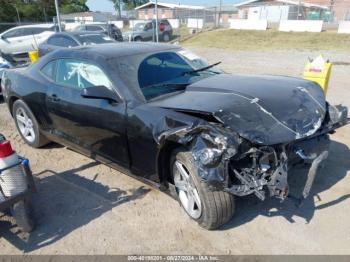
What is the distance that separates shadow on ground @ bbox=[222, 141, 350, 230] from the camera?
10.7 ft

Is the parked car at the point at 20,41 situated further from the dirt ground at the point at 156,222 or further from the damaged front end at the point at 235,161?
the damaged front end at the point at 235,161

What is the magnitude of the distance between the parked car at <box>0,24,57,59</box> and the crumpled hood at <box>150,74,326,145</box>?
14672 millimetres

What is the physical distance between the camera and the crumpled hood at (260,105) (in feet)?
9.09

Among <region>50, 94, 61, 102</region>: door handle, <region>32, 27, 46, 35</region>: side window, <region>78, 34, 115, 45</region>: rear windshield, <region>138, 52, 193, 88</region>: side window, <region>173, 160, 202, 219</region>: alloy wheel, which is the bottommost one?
<region>173, 160, 202, 219</region>: alloy wheel

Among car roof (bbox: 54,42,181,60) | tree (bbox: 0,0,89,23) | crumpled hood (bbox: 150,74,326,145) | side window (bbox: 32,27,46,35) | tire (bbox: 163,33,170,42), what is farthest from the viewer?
tree (bbox: 0,0,89,23)

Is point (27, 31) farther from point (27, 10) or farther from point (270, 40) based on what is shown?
point (27, 10)

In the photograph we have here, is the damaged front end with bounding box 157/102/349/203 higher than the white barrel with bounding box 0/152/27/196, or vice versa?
the damaged front end with bounding box 157/102/349/203

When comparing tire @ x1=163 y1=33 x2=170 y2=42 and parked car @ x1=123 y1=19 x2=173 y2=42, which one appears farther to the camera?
tire @ x1=163 y1=33 x2=170 y2=42

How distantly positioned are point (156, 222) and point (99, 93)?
4.57ft

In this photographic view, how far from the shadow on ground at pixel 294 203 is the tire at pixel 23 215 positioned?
5.97 ft

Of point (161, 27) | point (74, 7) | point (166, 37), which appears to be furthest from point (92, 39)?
point (74, 7)

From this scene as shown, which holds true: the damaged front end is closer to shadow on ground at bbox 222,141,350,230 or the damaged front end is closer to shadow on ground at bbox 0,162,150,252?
shadow on ground at bbox 222,141,350,230

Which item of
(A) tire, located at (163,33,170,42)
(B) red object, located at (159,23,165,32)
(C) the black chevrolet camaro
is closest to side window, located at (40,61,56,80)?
(C) the black chevrolet camaro

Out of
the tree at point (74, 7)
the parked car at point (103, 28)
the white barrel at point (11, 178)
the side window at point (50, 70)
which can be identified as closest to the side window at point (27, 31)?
the parked car at point (103, 28)
